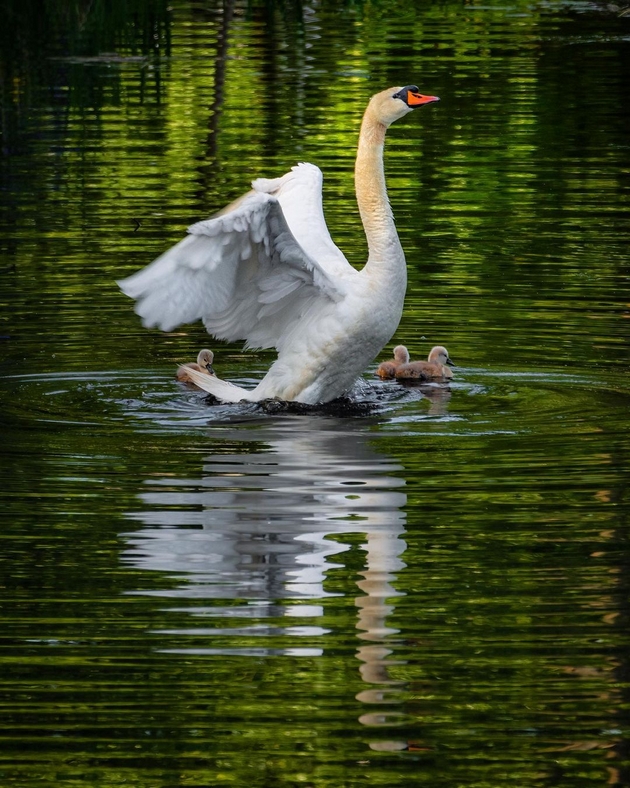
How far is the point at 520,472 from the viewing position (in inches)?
353

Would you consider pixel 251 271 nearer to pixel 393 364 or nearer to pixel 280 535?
pixel 393 364

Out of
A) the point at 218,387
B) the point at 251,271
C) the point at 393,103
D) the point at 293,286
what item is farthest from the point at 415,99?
the point at 218,387

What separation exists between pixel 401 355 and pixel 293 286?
1.77 m

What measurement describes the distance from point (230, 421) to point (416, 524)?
2597 mm

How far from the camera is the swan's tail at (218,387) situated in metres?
10.9

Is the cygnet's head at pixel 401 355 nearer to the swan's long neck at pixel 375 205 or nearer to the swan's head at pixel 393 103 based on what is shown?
the swan's long neck at pixel 375 205

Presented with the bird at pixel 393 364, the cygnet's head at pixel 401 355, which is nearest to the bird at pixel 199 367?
the bird at pixel 393 364

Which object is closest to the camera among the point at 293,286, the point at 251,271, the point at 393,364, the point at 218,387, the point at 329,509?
the point at 329,509

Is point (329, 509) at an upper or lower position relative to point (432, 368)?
lower

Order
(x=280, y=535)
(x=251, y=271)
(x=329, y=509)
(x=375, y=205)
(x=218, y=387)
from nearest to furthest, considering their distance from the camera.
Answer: (x=280, y=535) → (x=329, y=509) → (x=251, y=271) → (x=375, y=205) → (x=218, y=387)

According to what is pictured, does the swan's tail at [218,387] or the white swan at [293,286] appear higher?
the white swan at [293,286]

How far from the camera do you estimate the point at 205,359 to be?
1190 cm

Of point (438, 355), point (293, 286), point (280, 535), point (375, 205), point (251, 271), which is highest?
point (375, 205)

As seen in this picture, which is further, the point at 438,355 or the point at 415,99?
the point at 438,355
